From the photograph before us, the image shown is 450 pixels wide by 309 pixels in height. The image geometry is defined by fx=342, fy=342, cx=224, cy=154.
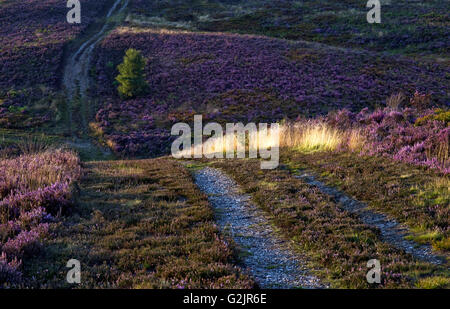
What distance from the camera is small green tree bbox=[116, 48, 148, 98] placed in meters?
34.7

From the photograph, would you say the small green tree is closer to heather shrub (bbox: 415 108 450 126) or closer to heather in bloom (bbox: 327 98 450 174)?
heather in bloom (bbox: 327 98 450 174)

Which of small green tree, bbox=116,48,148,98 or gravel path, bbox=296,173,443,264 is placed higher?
small green tree, bbox=116,48,148,98

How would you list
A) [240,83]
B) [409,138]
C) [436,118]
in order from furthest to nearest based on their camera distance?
[240,83] < [436,118] < [409,138]

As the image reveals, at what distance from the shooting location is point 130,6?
7506cm

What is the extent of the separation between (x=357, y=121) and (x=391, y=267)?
12.0 m

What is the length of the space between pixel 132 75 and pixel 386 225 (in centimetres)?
3273

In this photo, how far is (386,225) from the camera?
23.8 feet

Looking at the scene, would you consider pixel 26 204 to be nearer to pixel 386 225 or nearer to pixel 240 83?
pixel 386 225

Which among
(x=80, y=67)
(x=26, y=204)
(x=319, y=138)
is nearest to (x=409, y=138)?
(x=319, y=138)

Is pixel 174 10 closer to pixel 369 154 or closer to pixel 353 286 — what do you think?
pixel 369 154

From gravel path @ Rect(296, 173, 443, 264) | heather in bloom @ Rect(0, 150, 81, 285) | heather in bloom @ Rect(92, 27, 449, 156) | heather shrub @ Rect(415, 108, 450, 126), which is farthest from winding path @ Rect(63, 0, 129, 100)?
gravel path @ Rect(296, 173, 443, 264)

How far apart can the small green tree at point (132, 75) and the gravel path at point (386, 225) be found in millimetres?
29198

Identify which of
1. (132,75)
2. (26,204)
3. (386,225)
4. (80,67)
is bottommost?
(386,225)

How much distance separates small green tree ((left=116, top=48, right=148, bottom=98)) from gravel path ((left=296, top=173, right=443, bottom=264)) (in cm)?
2920
